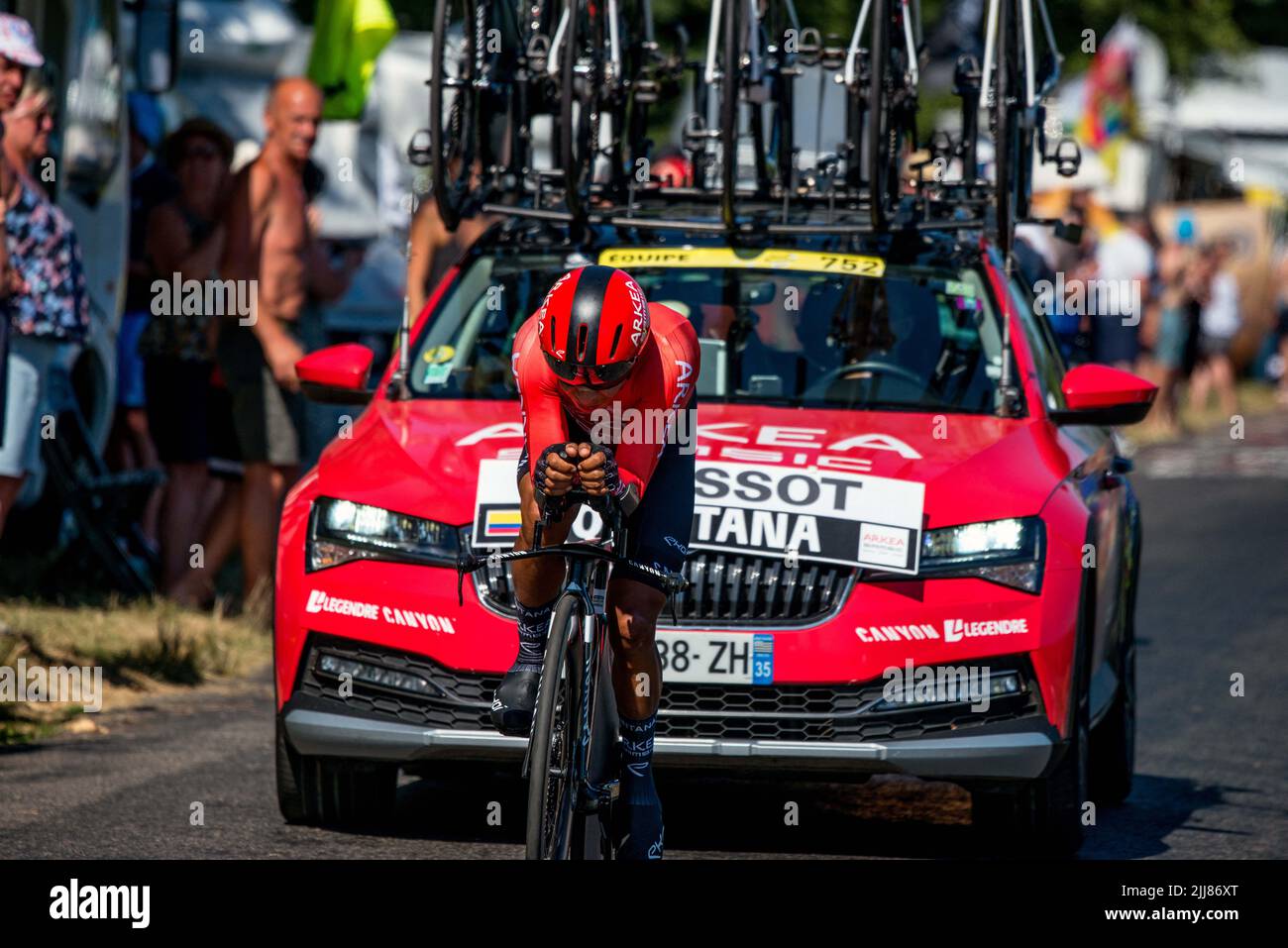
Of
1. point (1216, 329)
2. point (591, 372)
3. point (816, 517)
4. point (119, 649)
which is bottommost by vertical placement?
point (1216, 329)

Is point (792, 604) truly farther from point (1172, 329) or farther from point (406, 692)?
point (1172, 329)

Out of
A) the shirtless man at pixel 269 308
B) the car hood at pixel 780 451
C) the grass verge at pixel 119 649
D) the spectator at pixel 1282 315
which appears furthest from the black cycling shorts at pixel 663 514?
the spectator at pixel 1282 315

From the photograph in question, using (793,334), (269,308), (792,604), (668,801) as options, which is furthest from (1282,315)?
(792,604)

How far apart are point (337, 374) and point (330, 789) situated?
1.35 metres

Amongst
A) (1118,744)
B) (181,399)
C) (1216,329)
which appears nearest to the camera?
(1118,744)

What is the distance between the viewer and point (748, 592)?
677 cm

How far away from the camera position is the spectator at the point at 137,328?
480 inches

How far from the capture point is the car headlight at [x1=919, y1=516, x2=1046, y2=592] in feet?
22.4

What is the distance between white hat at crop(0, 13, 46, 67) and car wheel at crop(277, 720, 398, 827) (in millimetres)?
3378

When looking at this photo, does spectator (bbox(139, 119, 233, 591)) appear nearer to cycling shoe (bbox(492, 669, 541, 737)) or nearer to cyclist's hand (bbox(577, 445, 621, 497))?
cycling shoe (bbox(492, 669, 541, 737))

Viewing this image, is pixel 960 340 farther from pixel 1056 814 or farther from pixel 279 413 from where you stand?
pixel 279 413

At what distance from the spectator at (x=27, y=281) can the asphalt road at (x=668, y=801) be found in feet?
3.56

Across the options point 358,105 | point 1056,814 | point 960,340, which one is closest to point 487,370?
point 960,340
